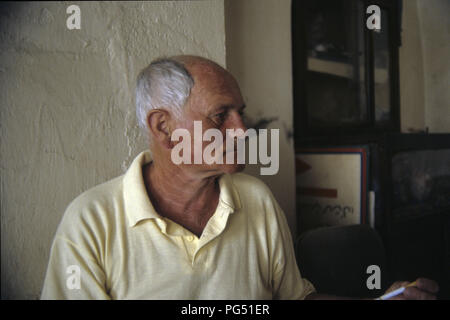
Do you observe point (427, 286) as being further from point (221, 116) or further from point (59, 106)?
point (59, 106)

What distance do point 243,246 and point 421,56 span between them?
0.80m

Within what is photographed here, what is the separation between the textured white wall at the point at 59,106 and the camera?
1.91 ft

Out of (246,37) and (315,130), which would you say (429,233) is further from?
(246,37)

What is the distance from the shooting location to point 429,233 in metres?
0.97

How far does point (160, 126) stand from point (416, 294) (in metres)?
0.69

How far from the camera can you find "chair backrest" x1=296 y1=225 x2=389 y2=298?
3.00 ft

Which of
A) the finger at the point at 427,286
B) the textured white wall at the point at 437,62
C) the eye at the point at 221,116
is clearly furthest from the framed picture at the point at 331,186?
the eye at the point at 221,116

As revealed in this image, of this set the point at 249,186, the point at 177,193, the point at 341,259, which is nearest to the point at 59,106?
the point at 177,193

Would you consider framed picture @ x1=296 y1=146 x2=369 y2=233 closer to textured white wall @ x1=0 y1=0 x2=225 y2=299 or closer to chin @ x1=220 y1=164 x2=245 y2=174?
chin @ x1=220 y1=164 x2=245 y2=174

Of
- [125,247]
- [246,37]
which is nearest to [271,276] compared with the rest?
[125,247]

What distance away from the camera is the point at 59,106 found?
0.64 meters

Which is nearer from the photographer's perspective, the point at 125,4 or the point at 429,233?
the point at 125,4

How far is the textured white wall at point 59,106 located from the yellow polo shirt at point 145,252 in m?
0.05
